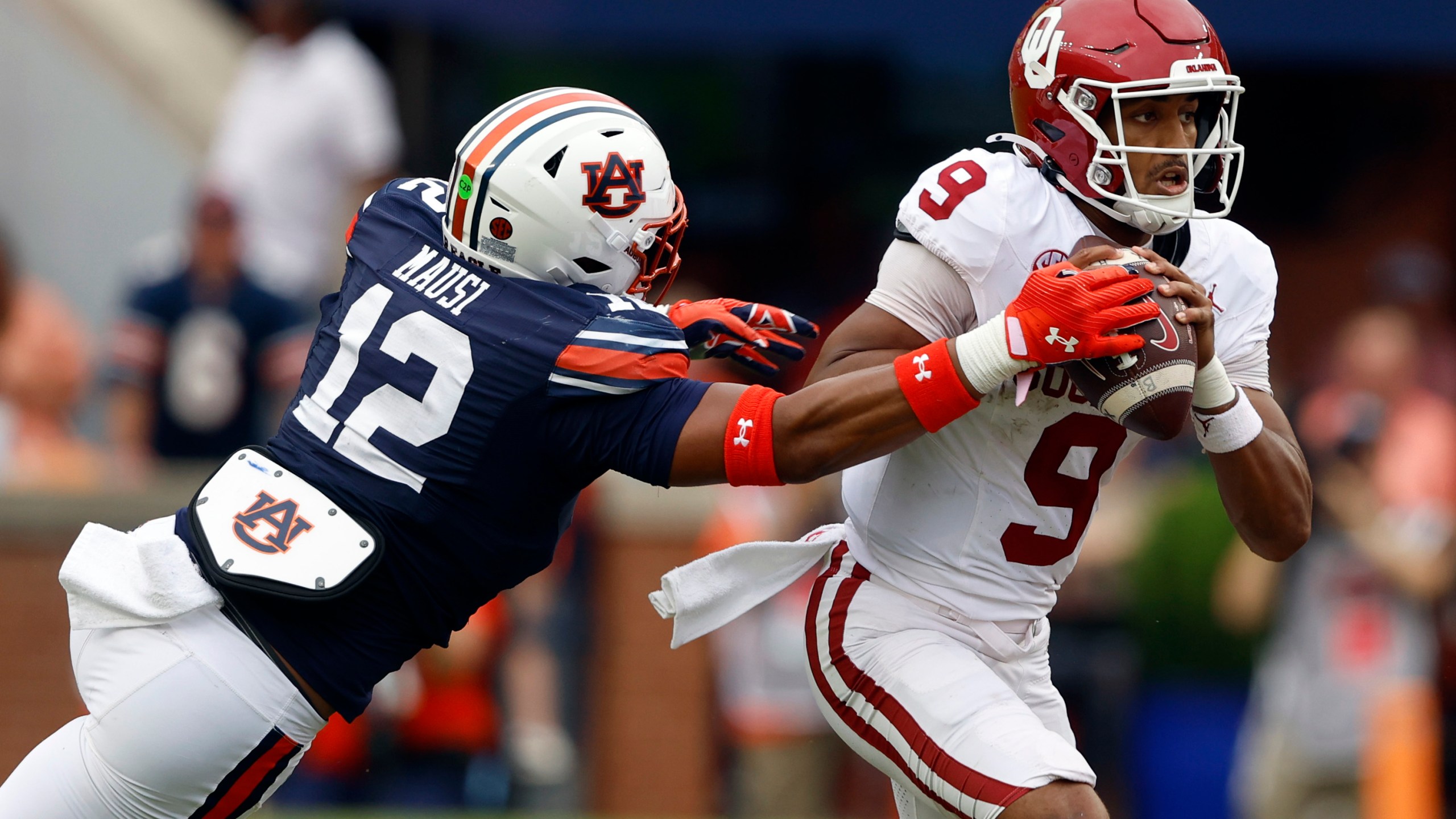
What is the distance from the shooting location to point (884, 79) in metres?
10.3

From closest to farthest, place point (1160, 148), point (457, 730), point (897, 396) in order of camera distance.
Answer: point (897, 396) → point (1160, 148) → point (457, 730)

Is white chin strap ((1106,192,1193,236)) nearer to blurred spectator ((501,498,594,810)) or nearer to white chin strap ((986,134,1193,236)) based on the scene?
white chin strap ((986,134,1193,236))

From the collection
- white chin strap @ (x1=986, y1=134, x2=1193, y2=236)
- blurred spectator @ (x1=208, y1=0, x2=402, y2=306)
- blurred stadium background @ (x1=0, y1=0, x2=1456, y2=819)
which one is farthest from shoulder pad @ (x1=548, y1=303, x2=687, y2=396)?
blurred spectator @ (x1=208, y1=0, x2=402, y2=306)

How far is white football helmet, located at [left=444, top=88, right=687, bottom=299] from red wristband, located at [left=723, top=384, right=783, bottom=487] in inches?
18.2

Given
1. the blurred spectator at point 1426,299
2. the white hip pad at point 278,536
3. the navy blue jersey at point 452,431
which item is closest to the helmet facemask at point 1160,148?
the navy blue jersey at point 452,431

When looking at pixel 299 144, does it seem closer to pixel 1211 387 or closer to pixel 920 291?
pixel 920 291

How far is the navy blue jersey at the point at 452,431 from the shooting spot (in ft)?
11.2

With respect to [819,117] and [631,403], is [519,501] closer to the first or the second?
[631,403]

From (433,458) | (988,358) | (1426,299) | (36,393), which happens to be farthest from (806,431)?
(1426,299)

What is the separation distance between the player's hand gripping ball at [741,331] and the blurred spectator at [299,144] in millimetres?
4319

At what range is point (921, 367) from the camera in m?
3.35

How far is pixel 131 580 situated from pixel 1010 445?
1741 mm

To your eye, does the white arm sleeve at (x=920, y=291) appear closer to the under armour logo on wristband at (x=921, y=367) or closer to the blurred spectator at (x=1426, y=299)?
the under armour logo on wristband at (x=921, y=367)

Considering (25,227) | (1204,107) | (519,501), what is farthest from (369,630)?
(25,227)
